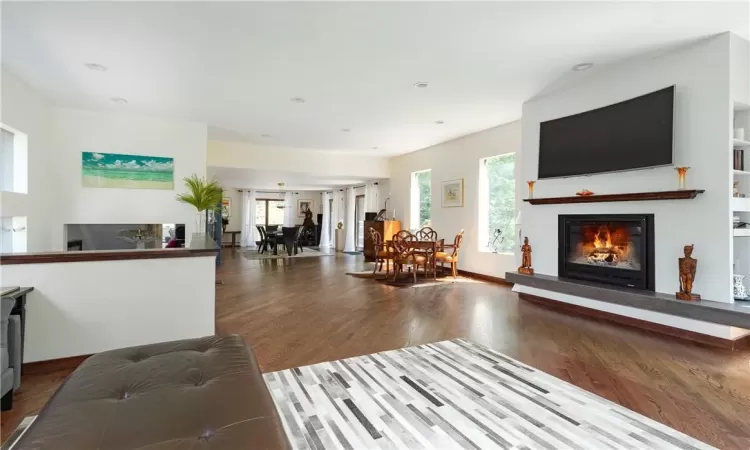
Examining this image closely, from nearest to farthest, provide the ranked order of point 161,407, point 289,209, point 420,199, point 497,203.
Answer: point 161,407
point 497,203
point 420,199
point 289,209

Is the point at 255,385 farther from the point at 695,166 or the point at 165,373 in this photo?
the point at 695,166

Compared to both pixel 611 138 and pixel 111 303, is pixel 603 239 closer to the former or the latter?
pixel 611 138

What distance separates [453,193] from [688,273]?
432 centimetres

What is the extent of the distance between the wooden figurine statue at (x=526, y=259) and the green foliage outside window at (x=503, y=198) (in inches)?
38.2

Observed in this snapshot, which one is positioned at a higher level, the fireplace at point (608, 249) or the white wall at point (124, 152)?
the white wall at point (124, 152)

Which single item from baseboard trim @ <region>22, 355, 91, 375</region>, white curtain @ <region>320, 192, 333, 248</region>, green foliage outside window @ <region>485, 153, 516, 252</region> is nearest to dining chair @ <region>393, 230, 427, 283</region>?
green foliage outside window @ <region>485, 153, 516, 252</region>

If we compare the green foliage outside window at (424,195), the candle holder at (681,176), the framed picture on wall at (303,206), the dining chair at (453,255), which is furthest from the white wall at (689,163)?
the framed picture on wall at (303,206)

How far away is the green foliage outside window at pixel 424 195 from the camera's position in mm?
8168

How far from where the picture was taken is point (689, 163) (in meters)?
3.35

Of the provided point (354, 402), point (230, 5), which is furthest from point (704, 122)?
point (230, 5)

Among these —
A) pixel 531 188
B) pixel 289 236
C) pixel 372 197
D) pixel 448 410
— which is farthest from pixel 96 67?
pixel 372 197

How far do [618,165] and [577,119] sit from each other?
2.57 feet

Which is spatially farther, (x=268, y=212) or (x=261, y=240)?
(x=268, y=212)

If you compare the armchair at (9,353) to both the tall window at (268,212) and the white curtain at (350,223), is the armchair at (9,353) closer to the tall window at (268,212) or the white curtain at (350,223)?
the white curtain at (350,223)
